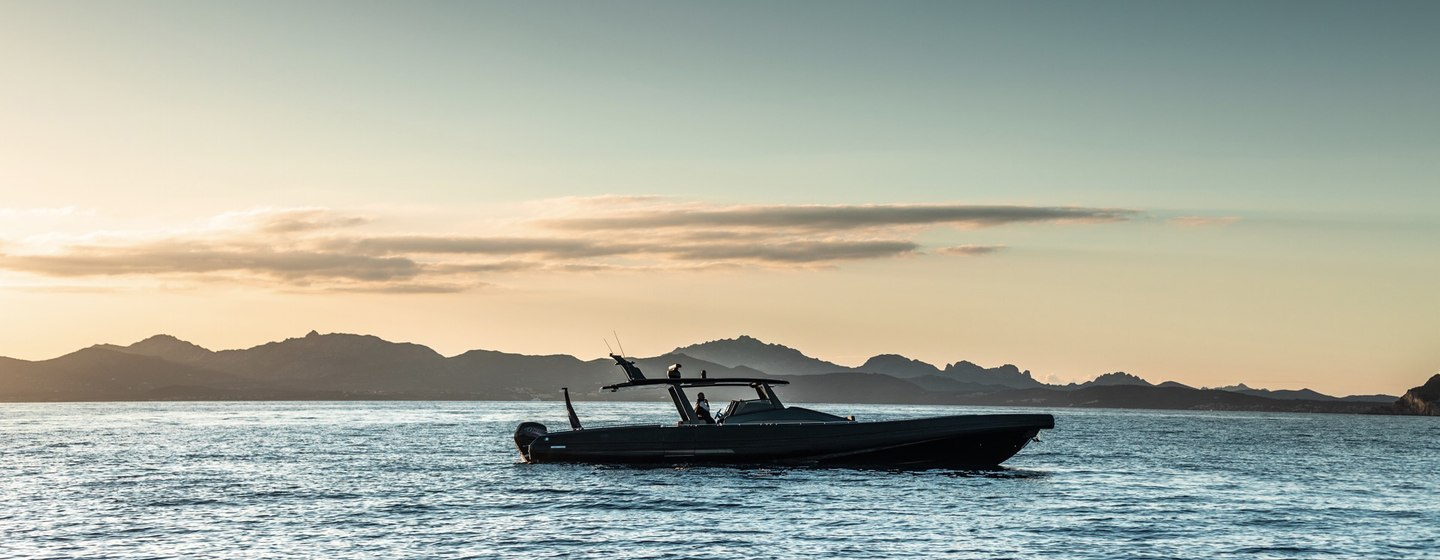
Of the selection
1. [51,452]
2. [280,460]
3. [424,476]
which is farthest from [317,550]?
[51,452]

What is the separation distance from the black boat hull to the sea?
0.77m

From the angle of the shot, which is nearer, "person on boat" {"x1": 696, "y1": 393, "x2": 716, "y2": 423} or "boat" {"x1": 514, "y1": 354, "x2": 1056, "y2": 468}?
"boat" {"x1": 514, "y1": 354, "x2": 1056, "y2": 468}

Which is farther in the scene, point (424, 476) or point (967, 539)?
point (424, 476)

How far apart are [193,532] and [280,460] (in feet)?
111

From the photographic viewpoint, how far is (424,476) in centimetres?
5409

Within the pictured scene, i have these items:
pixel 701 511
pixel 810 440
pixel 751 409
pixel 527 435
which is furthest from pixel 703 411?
pixel 701 511

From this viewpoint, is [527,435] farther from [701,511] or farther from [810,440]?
[701,511]

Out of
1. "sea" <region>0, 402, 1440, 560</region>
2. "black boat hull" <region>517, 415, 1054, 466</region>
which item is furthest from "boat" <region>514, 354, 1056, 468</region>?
"sea" <region>0, 402, 1440, 560</region>

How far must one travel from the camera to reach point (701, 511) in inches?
1522

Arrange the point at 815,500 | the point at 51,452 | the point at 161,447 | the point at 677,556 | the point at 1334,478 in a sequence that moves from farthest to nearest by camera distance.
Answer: the point at 161,447 < the point at 51,452 < the point at 1334,478 < the point at 815,500 < the point at 677,556

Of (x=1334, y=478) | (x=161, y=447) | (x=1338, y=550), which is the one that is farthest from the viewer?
(x=161, y=447)

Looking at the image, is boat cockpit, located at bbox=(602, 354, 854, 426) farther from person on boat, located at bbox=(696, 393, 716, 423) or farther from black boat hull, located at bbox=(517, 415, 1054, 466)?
black boat hull, located at bbox=(517, 415, 1054, 466)

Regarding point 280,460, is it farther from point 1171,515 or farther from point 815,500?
point 1171,515

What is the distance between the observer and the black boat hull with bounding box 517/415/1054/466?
52.5 metres
